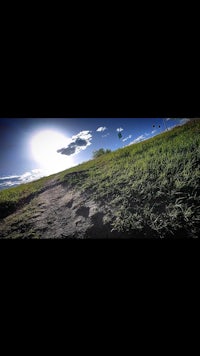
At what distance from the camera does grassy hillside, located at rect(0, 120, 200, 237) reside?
284cm

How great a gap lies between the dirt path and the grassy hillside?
25cm

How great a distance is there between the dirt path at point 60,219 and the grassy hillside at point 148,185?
0.25 metres

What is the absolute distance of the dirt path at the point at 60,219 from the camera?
3.20 metres

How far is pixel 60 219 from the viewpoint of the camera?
3783 millimetres

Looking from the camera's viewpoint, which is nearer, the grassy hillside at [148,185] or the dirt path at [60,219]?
the grassy hillside at [148,185]

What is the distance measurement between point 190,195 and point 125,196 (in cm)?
128

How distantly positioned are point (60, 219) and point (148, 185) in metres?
2.14

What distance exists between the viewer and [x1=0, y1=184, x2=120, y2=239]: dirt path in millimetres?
3198

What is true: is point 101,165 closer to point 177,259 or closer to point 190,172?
point 190,172

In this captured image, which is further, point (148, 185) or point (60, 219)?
point (60, 219)

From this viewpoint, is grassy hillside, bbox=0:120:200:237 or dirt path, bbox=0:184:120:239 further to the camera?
dirt path, bbox=0:184:120:239
